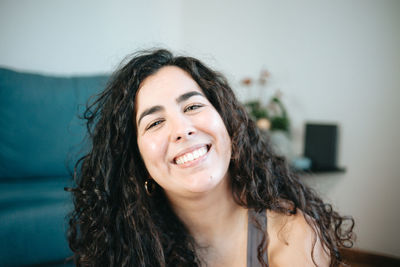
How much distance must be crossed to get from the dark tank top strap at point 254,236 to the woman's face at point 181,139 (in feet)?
0.86

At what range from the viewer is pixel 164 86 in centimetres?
98

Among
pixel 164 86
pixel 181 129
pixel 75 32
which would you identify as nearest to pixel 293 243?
pixel 181 129

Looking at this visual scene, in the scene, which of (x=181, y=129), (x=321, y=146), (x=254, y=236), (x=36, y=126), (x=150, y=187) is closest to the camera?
(x=181, y=129)

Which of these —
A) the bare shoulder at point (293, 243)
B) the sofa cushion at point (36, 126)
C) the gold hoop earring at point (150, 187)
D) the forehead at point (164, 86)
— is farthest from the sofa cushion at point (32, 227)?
the bare shoulder at point (293, 243)

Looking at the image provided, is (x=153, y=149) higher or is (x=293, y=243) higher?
(x=153, y=149)

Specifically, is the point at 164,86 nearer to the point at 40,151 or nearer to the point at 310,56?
the point at 40,151

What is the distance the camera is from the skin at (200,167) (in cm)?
92

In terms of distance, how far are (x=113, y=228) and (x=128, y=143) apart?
0.33 metres

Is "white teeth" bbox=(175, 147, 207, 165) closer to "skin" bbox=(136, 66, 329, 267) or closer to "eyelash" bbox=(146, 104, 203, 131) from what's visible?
"skin" bbox=(136, 66, 329, 267)

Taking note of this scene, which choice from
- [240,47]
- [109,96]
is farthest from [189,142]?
[240,47]

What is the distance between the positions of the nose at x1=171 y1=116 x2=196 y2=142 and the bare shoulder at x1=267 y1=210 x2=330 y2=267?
1.51 feet

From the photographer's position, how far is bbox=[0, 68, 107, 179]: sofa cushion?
1.66 m

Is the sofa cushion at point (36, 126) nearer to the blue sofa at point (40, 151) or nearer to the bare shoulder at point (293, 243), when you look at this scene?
the blue sofa at point (40, 151)

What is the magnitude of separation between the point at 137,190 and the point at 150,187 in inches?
4.2
